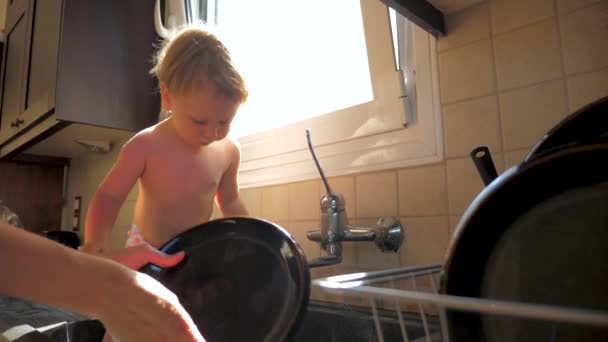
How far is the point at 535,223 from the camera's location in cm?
31

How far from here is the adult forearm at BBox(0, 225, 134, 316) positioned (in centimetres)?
24

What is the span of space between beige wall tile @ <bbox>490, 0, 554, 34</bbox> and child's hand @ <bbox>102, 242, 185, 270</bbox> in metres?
0.64

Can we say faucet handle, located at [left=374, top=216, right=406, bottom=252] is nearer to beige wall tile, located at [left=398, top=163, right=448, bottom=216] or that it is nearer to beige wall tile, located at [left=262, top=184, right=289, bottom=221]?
beige wall tile, located at [left=398, top=163, right=448, bottom=216]

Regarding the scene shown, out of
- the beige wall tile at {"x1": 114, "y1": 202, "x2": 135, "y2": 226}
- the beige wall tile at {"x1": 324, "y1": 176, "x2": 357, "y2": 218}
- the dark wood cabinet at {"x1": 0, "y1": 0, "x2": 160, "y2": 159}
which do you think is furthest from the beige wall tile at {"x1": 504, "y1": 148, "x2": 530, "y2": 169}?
the beige wall tile at {"x1": 114, "y1": 202, "x2": 135, "y2": 226}

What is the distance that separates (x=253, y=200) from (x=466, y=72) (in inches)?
24.8

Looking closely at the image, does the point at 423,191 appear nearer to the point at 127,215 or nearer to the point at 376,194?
the point at 376,194

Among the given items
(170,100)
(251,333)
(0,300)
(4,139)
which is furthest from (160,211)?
(4,139)

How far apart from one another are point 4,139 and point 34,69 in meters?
0.43

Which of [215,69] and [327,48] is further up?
[327,48]

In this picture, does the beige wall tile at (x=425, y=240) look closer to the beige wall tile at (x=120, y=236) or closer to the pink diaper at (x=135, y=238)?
the pink diaper at (x=135, y=238)

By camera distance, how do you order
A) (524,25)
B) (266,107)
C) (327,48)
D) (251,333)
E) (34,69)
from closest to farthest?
(251,333) → (524,25) → (327,48) → (266,107) → (34,69)

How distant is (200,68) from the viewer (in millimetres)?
781

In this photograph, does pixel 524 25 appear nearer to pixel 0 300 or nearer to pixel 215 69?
pixel 215 69

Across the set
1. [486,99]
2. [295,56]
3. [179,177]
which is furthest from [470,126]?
[295,56]
